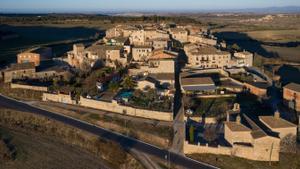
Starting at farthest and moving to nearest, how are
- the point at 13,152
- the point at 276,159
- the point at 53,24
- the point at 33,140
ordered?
the point at 53,24, the point at 33,140, the point at 13,152, the point at 276,159

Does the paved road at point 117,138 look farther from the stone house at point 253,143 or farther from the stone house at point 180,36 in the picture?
the stone house at point 180,36

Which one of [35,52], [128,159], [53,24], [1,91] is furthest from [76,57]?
[53,24]

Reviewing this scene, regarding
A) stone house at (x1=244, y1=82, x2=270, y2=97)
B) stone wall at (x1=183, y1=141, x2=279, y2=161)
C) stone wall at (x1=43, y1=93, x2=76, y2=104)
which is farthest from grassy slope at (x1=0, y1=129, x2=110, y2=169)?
stone house at (x1=244, y1=82, x2=270, y2=97)

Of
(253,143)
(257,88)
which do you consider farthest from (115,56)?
(253,143)

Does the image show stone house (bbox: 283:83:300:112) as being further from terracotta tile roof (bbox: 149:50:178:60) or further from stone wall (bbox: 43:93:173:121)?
terracotta tile roof (bbox: 149:50:178:60)

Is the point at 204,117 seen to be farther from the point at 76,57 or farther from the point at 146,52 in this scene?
the point at 76,57

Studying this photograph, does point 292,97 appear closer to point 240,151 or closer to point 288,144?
point 288,144
